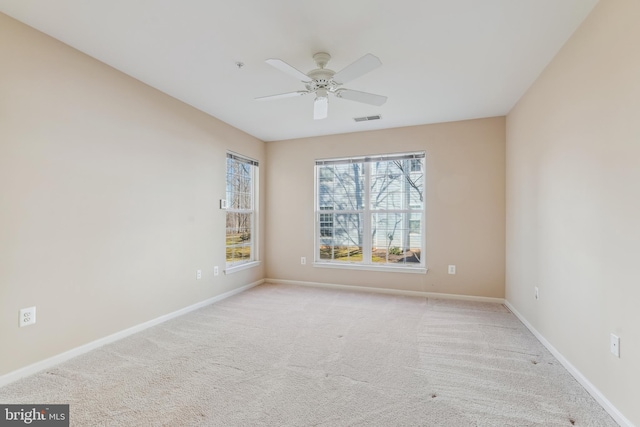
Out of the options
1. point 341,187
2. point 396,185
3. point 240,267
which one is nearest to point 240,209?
point 240,267

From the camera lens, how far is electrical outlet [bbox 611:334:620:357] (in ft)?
5.27

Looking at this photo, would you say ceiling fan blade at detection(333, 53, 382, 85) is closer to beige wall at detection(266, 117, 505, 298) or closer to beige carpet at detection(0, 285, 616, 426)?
beige carpet at detection(0, 285, 616, 426)

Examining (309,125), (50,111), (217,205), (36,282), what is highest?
(309,125)

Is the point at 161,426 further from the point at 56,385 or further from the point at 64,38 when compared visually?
the point at 64,38

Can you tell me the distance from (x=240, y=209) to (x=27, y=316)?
8.89 ft

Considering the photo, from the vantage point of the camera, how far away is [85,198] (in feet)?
7.80

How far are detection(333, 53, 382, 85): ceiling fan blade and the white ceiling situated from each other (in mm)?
277

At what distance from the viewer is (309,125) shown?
4.12 metres

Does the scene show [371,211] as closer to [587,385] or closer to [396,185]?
[396,185]

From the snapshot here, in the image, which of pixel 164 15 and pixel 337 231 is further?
pixel 337 231

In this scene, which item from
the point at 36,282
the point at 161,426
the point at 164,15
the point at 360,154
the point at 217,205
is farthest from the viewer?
the point at 360,154

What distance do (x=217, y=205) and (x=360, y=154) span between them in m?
2.26

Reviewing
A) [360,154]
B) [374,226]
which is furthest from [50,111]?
[374,226]

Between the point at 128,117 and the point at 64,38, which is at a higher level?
the point at 64,38
